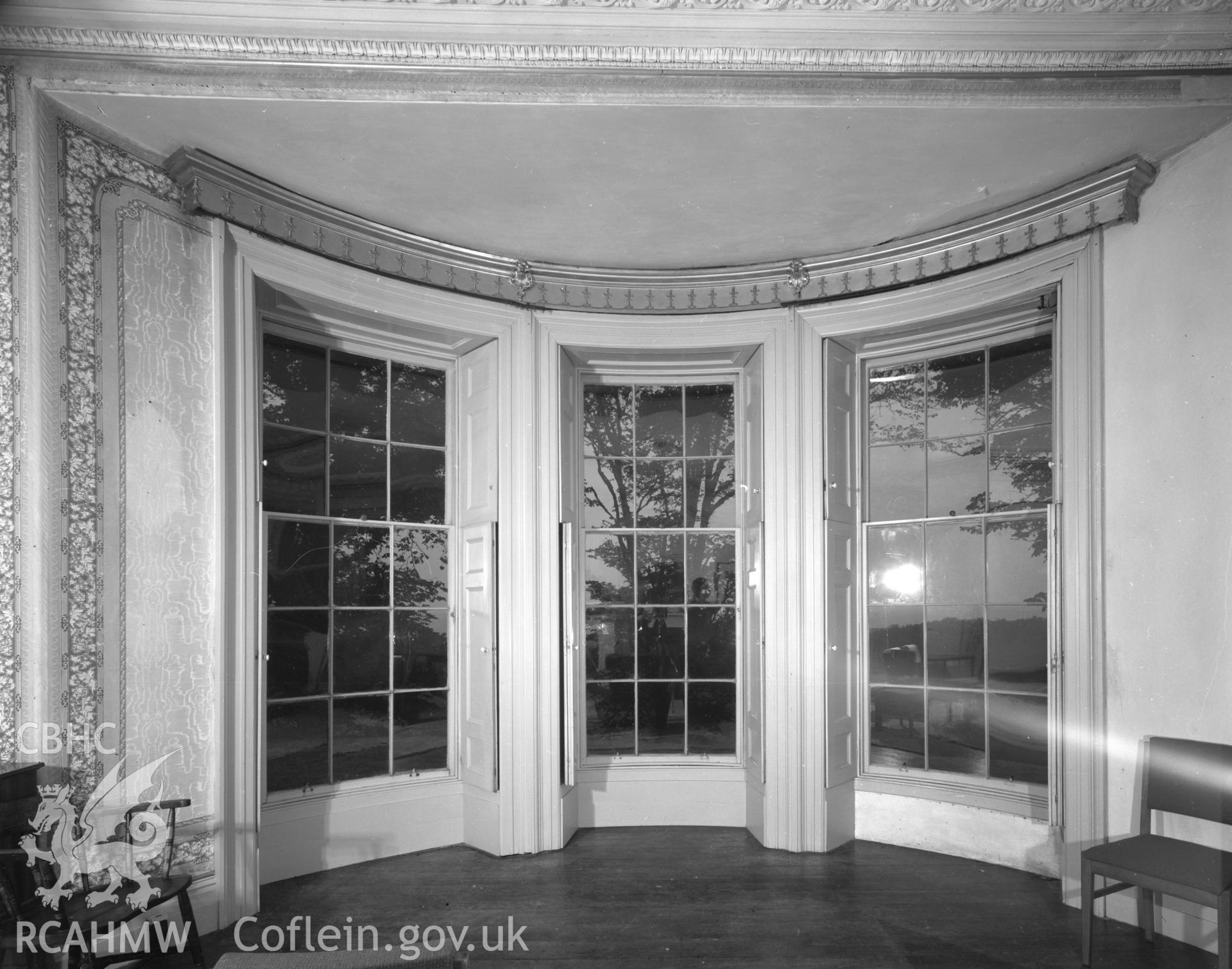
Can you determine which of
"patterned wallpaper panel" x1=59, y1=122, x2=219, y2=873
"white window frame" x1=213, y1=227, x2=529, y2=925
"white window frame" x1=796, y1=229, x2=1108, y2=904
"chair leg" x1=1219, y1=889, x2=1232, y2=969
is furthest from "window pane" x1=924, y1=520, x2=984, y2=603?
"patterned wallpaper panel" x1=59, y1=122, x2=219, y2=873

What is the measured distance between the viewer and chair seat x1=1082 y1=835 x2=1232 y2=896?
125 inches

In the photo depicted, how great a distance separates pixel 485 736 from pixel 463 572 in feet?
3.03

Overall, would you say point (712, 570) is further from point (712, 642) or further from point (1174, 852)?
point (1174, 852)

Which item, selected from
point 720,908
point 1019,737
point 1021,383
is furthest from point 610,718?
point 1021,383

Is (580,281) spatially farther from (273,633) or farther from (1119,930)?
(1119,930)

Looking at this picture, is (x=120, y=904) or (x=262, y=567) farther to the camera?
(x=262, y=567)

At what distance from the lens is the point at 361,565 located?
199 inches

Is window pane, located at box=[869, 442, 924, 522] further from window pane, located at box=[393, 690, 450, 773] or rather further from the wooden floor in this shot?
window pane, located at box=[393, 690, 450, 773]

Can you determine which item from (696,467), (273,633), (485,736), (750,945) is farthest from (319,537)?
(750,945)

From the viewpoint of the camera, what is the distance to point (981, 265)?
4.69m

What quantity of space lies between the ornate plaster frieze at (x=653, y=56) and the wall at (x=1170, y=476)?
0.67 meters

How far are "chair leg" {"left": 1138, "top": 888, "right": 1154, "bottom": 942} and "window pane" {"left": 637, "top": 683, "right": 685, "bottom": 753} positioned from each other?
2556mm

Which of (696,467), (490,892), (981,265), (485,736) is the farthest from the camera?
(696,467)

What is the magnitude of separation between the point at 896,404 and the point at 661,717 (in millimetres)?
2311
